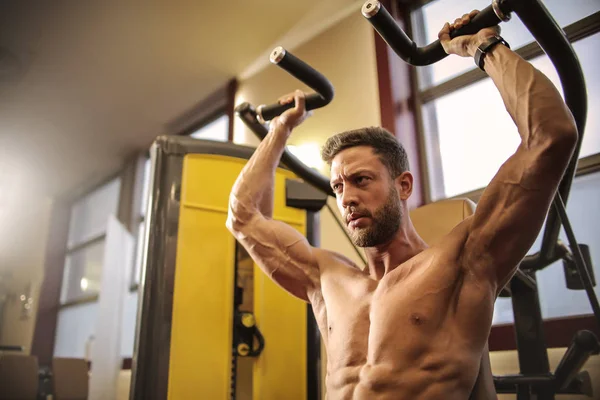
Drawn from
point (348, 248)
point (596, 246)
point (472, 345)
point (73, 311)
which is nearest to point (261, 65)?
point (348, 248)

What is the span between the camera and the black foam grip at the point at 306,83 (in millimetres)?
1427

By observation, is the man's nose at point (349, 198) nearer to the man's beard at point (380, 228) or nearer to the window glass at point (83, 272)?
the man's beard at point (380, 228)

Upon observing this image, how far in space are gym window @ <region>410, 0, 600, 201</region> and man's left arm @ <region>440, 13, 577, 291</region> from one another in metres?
1.39

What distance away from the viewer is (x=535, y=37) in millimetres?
1104

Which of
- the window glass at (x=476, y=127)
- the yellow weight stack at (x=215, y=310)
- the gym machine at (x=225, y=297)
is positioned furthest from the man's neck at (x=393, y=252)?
the window glass at (x=476, y=127)

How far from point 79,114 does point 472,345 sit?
4.77 meters

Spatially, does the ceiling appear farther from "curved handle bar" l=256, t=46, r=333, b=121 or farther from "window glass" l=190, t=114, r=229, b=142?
"curved handle bar" l=256, t=46, r=333, b=121

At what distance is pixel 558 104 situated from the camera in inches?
40.7

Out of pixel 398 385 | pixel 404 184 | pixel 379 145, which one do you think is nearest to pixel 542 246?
pixel 404 184

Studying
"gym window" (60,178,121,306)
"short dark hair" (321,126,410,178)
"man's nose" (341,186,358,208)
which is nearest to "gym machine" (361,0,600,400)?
"short dark hair" (321,126,410,178)

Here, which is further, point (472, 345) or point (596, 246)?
point (596, 246)

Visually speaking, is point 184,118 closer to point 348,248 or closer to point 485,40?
point 348,248

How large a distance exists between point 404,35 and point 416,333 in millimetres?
691

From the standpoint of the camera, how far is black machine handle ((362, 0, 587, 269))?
3.49ft
